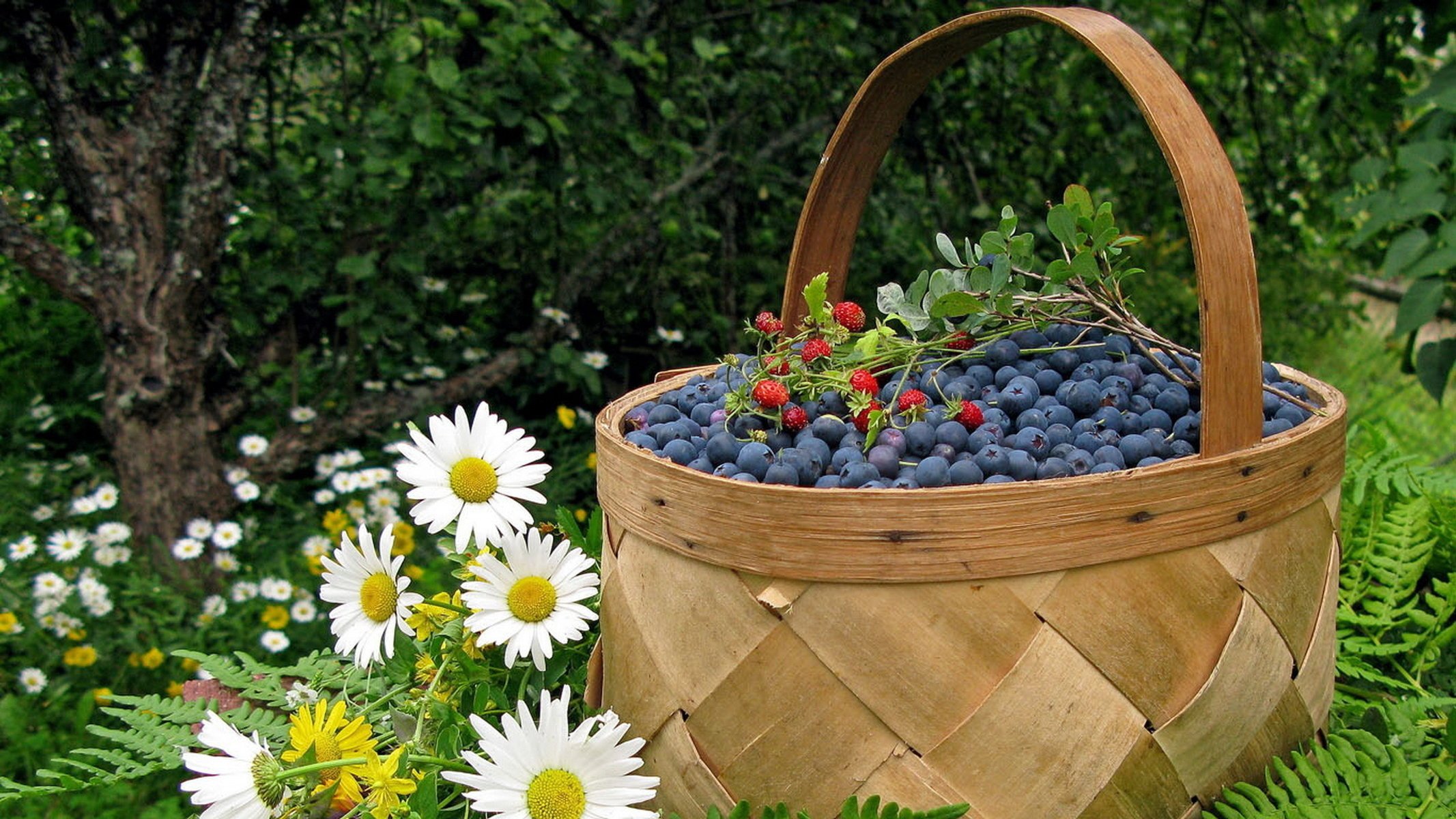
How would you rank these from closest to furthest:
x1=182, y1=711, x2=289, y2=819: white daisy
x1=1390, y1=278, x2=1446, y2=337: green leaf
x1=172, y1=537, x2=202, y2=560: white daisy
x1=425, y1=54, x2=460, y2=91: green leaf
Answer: x1=182, y1=711, x2=289, y2=819: white daisy < x1=1390, y1=278, x2=1446, y2=337: green leaf < x1=425, y1=54, x2=460, y2=91: green leaf < x1=172, y1=537, x2=202, y2=560: white daisy

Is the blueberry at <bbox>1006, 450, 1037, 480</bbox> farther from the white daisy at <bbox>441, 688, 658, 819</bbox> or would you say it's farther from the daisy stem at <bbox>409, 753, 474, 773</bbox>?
the daisy stem at <bbox>409, 753, 474, 773</bbox>

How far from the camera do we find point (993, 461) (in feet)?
2.50

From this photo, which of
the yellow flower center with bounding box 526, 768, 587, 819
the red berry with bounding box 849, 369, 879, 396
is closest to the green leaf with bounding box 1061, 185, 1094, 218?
the red berry with bounding box 849, 369, 879, 396

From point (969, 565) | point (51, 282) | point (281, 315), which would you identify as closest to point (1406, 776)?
point (969, 565)

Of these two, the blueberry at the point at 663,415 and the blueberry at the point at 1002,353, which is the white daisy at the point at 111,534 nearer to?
the blueberry at the point at 663,415

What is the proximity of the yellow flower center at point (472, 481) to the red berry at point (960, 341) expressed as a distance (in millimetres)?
420

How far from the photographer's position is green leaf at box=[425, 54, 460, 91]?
1758mm

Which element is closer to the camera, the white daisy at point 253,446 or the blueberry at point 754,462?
the blueberry at point 754,462

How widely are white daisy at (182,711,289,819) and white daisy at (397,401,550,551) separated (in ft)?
0.72

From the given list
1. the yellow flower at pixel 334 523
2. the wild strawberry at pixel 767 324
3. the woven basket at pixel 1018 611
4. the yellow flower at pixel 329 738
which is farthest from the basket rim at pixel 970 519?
the yellow flower at pixel 334 523

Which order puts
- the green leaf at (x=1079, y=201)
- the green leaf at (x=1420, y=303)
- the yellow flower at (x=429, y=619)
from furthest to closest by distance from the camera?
the green leaf at (x=1420, y=303)
the yellow flower at (x=429, y=619)
the green leaf at (x=1079, y=201)

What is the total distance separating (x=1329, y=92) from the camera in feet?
7.84

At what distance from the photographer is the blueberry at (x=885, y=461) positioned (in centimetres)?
78

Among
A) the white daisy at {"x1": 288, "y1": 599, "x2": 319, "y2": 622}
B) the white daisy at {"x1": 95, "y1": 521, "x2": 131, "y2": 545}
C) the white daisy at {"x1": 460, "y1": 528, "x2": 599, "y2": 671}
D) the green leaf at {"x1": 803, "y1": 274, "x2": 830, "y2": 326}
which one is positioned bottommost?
the white daisy at {"x1": 288, "y1": 599, "x2": 319, "y2": 622}
